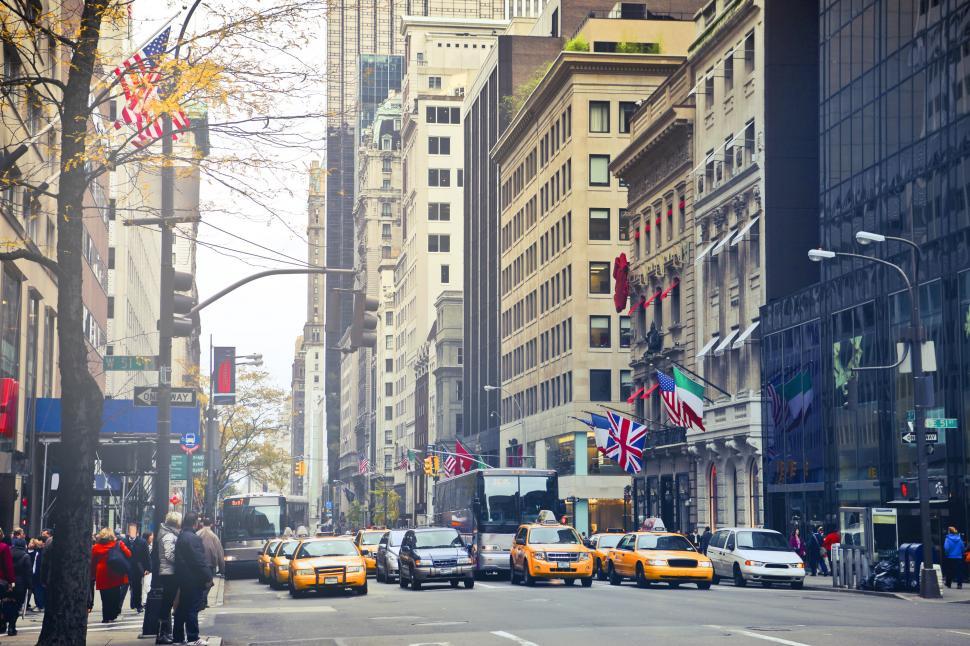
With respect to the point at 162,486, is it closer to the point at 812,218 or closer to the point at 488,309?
the point at 812,218

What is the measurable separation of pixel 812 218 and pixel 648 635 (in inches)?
1602

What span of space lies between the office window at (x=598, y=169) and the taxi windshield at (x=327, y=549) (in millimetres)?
53783

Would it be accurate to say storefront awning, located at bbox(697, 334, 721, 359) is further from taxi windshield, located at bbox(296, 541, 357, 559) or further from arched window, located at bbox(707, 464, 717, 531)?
taxi windshield, located at bbox(296, 541, 357, 559)

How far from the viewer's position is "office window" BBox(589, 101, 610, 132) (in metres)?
89.3

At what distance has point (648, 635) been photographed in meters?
21.0

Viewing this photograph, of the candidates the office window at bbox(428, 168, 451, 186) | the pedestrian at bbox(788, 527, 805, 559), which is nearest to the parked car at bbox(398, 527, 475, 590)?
the pedestrian at bbox(788, 527, 805, 559)

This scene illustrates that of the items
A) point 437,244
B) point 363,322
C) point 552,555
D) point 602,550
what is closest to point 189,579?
point 363,322

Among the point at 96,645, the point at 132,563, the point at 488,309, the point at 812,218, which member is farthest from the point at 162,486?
the point at 488,309

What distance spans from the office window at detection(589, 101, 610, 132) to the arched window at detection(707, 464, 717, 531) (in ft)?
98.6

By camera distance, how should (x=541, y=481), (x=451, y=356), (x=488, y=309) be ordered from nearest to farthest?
(x=541, y=481), (x=488, y=309), (x=451, y=356)

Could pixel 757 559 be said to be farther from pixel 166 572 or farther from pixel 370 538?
pixel 166 572

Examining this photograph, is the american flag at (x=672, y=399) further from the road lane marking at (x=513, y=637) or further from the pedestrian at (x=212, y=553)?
the road lane marking at (x=513, y=637)

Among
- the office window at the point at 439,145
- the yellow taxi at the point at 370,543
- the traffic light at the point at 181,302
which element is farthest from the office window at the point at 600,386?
the office window at the point at 439,145

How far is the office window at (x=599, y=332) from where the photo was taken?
88.2 meters
